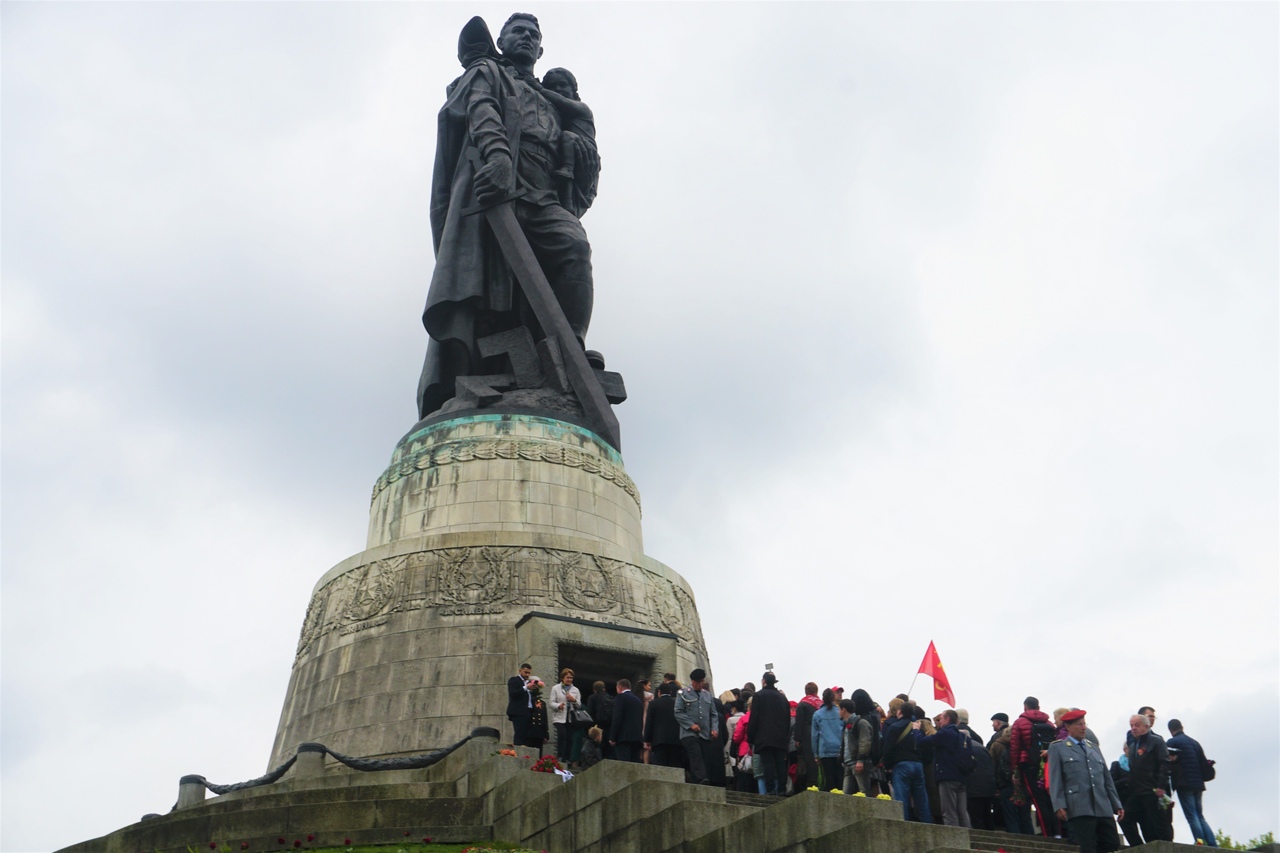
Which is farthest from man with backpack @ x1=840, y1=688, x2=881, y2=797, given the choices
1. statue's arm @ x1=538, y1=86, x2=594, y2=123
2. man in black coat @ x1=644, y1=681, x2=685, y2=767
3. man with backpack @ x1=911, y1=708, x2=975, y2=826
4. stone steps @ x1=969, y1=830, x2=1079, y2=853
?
statue's arm @ x1=538, y1=86, x2=594, y2=123

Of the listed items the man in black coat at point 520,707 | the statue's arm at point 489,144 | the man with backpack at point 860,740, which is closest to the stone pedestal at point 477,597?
the man in black coat at point 520,707

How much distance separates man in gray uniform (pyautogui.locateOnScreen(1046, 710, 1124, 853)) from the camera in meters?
10.8

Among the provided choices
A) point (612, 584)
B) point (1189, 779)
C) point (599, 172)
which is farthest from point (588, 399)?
point (1189, 779)

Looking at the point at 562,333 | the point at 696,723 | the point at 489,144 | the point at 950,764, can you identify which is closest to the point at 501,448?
the point at 562,333

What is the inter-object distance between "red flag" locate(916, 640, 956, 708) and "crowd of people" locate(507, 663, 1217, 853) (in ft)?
17.2

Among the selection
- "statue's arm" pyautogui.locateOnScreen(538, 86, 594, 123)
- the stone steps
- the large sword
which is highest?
"statue's arm" pyautogui.locateOnScreen(538, 86, 594, 123)

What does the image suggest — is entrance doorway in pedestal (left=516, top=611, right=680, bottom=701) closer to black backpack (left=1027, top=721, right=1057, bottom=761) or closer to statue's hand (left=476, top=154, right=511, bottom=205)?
black backpack (left=1027, top=721, right=1057, bottom=761)

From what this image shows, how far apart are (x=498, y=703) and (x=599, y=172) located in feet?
41.0

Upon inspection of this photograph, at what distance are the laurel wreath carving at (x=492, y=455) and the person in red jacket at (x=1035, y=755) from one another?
10050 mm

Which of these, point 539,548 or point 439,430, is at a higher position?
point 439,430

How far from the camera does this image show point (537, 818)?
1273 cm

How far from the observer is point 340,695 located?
1873 centimetres

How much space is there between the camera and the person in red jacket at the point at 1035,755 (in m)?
13.0

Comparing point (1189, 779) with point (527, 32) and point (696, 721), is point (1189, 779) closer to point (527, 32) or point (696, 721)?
point (696, 721)
